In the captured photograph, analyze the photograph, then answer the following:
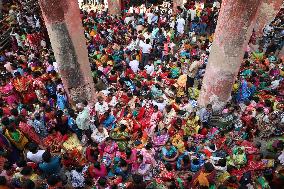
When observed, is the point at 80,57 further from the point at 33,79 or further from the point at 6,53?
the point at 6,53

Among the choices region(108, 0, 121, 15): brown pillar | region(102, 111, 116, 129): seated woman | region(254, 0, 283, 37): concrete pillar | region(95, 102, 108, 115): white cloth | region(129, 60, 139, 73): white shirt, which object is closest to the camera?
region(102, 111, 116, 129): seated woman

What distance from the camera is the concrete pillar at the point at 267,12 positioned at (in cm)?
1275

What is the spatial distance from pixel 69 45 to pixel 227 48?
4130 millimetres

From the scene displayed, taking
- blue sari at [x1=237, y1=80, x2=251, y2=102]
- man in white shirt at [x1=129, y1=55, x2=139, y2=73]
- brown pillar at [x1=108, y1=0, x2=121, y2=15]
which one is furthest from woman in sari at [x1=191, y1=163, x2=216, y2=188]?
brown pillar at [x1=108, y1=0, x2=121, y2=15]

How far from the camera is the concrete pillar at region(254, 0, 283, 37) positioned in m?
12.8

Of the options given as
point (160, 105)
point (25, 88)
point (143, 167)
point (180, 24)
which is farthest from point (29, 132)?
point (180, 24)

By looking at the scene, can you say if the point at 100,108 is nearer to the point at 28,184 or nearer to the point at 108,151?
the point at 108,151

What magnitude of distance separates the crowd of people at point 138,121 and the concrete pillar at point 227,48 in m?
0.54

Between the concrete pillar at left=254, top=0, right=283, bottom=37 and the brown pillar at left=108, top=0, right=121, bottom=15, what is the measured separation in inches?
249

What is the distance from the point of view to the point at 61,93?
9539 mm

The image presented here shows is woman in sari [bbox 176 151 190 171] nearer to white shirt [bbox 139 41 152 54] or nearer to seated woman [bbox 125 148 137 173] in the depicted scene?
seated woman [bbox 125 148 137 173]

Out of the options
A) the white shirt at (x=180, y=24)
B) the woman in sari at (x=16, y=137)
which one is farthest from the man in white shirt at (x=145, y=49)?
the woman in sari at (x=16, y=137)

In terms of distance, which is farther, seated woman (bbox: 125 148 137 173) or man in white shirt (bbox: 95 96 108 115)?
man in white shirt (bbox: 95 96 108 115)

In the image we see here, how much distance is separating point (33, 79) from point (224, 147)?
5.84 m
